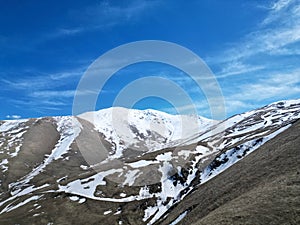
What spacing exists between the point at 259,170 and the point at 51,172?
17357cm

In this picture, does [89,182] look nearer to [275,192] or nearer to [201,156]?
[201,156]

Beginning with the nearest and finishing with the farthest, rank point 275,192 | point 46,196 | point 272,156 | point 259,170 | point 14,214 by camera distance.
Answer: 1. point 275,192
2. point 259,170
3. point 272,156
4. point 14,214
5. point 46,196

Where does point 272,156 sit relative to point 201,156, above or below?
below

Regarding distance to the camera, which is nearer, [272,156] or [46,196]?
[272,156]

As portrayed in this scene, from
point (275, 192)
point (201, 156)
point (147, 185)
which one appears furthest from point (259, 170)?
point (201, 156)

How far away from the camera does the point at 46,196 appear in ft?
345

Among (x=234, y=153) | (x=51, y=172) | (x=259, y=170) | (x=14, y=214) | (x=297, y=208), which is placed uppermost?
(x=51, y=172)

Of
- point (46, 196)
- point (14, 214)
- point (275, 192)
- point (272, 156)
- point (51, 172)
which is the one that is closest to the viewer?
point (275, 192)

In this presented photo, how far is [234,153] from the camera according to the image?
285ft

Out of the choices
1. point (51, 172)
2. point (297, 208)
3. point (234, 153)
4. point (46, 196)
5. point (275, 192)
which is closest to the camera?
point (297, 208)

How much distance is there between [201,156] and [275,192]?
8087 centimetres

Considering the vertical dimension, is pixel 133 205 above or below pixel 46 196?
below

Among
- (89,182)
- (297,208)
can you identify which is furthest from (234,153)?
(297,208)

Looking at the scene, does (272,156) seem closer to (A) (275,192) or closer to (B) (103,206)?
(A) (275,192)
